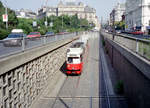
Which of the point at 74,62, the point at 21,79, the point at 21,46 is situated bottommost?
the point at 74,62

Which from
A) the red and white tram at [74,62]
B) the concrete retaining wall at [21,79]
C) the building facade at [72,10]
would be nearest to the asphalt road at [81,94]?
the red and white tram at [74,62]

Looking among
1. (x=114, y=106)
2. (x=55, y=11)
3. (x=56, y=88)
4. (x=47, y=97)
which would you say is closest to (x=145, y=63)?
(x=114, y=106)

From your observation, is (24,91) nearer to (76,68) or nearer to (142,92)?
(142,92)

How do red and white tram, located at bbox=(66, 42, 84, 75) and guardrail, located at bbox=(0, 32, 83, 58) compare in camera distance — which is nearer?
guardrail, located at bbox=(0, 32, 83, 58)

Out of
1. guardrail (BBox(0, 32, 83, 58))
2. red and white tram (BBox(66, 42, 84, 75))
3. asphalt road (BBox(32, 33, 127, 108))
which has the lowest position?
asphalt road (BBox(32, 33, 127, 108))

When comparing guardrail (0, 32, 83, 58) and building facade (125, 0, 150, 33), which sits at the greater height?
building facade (125, 0, 150, 33)

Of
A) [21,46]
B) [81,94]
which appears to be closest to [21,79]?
[21,46]

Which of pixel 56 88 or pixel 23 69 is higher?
pixel 23 69

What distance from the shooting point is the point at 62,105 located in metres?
15.3

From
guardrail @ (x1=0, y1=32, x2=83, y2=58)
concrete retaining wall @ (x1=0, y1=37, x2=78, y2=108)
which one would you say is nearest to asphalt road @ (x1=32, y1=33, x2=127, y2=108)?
concrete retaining wall @ (x1=0, y1=37, x2=78, y2=108)

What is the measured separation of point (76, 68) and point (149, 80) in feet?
49.3

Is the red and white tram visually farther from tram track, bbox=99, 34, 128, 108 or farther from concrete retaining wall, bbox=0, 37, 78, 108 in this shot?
concrete retaining wall, bbox=0, 37, 78, 108

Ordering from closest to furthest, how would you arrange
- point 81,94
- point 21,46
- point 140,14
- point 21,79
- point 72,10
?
point 21,79 < point 21,46 < point 81,94 < point 140,14 < point 72,10

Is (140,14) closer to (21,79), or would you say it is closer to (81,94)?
(81,94)
